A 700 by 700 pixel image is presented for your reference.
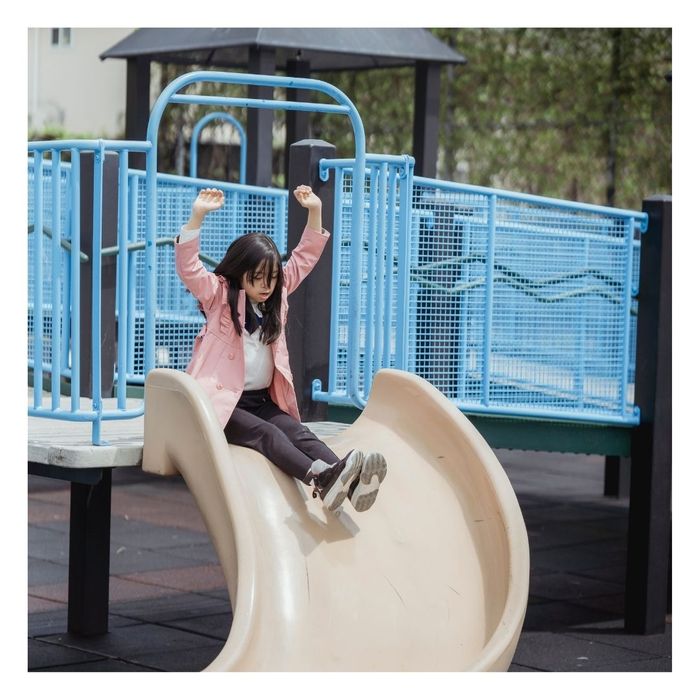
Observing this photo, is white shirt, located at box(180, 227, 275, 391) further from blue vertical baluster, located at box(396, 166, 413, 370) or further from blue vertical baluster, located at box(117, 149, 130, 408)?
blue vertical baluster, located at box(396, 166, 413, 370)

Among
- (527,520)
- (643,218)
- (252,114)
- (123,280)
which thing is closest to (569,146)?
(252,114)

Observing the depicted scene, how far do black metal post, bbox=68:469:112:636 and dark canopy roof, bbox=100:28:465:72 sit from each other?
17.2 ft

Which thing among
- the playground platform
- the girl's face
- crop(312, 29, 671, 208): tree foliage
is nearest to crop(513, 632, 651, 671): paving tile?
the playground platform

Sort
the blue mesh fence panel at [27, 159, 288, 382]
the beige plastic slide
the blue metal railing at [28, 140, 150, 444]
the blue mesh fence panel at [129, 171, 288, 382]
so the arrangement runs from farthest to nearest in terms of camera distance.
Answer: the blue mesh fence panel at [129, 171, 288, 382] < the blue mesh fence panel at [27, 159, 288, 382] < the blue metal railing at [28, 140, 150, 444] < the beige plastic slide

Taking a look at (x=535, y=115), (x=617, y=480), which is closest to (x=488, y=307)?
(x=617, y=480)

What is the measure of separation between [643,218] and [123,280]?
2.95 metres

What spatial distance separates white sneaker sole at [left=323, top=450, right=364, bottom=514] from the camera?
4758 mm

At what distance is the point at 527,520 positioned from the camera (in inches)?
379

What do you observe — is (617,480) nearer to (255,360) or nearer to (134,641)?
(134,641)

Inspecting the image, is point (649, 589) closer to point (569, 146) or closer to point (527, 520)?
point (527, 520)

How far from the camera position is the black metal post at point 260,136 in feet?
35.2

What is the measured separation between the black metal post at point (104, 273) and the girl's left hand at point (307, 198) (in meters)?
1.21

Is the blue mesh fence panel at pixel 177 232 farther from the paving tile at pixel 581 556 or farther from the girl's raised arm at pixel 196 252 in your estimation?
the paving tile at pixel 581 556

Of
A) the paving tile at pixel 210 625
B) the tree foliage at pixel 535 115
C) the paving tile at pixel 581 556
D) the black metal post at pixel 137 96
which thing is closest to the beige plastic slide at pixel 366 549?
the paving tile at pixel 210 625
